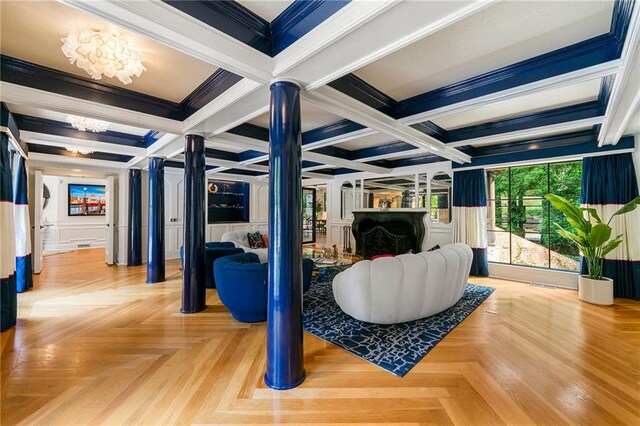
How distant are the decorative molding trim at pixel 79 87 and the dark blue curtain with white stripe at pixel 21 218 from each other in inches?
107

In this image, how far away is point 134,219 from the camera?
6164mm

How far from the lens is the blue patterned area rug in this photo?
2.42 metres

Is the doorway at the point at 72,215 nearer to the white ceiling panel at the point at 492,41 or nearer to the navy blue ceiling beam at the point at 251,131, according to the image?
the navy blue ceiling beam at the point at 251,131

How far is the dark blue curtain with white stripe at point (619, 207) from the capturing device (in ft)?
13.3

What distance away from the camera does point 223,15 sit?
5.71ft

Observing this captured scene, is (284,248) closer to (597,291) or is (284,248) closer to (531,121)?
(531,121)

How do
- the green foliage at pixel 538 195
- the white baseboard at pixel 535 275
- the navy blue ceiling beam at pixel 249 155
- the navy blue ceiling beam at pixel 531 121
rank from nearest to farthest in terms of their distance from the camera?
1. the navy blue ceiling beam at pixel 531 121
2. the white baseboard at pixel 535 275
3. the green foliage at pixel 538 195
4. the navy blue ceiling beam at pixel 249 155

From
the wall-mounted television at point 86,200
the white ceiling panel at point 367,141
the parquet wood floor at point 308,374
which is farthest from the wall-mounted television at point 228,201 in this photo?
the parquet wood floor at point 308,374

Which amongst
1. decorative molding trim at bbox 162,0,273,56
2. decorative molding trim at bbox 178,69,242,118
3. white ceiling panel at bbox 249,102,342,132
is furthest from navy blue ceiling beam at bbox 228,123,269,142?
decorative molding trim at bbox 162,0,273,56

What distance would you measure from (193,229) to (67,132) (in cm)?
258

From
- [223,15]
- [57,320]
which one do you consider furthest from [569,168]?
[57,320]

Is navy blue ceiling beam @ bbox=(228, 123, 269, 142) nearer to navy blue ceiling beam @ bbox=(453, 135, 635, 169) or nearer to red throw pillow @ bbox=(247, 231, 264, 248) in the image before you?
red throw pillow @ bbox=(247, 231, 264, 248)

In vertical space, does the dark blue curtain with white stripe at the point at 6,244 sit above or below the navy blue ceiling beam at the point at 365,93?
below

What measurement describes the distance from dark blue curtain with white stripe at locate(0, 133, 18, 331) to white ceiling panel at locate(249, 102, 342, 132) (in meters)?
2.78
